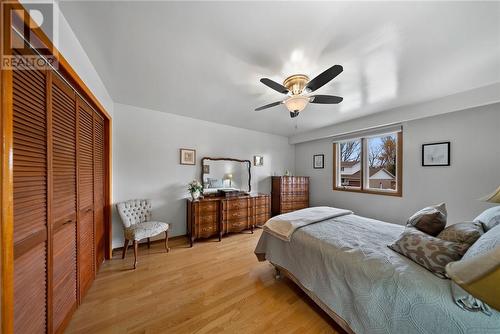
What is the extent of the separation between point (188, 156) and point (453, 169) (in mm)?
4398

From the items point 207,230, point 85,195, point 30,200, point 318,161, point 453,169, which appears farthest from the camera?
point 318,161

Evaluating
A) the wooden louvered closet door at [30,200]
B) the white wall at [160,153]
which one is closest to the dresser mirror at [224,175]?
the white wall at [160,153]

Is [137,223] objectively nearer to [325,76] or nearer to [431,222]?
[325,76]

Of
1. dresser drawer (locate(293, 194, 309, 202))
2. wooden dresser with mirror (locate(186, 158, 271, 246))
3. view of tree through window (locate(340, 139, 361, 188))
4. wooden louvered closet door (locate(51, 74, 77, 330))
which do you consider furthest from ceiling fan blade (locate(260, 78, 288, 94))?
dresser drawer (locate(293, 194, 309, 202))

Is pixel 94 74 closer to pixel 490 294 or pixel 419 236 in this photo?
pixel 490 294

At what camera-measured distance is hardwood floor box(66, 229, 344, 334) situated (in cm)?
144

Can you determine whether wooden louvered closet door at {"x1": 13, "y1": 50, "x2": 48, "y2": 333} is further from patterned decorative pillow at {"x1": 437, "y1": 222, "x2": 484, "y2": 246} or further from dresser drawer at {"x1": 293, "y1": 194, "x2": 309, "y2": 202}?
dresser drawer at {"x1": 293, "y1": 194, "x2": 309, "y2": 202}

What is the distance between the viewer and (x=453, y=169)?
2588mm

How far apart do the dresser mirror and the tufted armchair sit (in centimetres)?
105

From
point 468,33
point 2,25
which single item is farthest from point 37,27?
point 468,33

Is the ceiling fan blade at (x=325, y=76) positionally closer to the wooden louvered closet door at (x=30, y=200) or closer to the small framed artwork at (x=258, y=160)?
the wooden louvered closet door at (x=30, y=200)

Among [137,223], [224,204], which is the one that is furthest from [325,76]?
[137,223]

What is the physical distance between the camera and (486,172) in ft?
7.68

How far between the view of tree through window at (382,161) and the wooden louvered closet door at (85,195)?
4.67 metres
